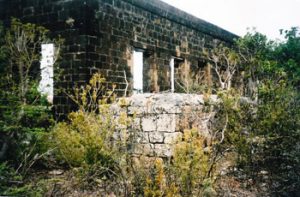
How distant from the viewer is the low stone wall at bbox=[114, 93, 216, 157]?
6.39 m

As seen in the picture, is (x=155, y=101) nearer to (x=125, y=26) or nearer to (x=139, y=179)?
(x=139, y=179)

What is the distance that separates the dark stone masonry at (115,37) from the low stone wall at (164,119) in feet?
4.70

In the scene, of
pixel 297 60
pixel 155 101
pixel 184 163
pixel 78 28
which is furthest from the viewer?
pixel 297 60

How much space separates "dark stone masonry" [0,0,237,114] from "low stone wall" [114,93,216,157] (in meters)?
1.43

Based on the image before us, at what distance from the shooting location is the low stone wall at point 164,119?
639cm

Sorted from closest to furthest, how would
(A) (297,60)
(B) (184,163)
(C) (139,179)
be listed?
1. (B) (184,163)
2. (C) (139,179)
3. (A) (297,60)

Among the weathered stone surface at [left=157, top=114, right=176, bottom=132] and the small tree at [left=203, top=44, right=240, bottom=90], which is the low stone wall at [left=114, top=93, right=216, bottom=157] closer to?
the weathered stone surface at [left=157, top=114, right=176, bottom=132]

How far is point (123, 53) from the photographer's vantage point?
9734 mm

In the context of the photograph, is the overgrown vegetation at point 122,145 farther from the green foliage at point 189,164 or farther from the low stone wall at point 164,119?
the green foliage at point 189,164

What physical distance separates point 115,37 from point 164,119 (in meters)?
3.62

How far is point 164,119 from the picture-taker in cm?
664

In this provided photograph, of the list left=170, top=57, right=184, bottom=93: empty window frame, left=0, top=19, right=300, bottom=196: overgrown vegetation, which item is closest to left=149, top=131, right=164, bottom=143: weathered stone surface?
left=0, top=19, right=300, bottom=196: overgrown vegetation

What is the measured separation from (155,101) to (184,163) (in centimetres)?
237

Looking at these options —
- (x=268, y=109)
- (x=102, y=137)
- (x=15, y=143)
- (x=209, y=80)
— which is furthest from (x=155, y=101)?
(x=209, y=80)
